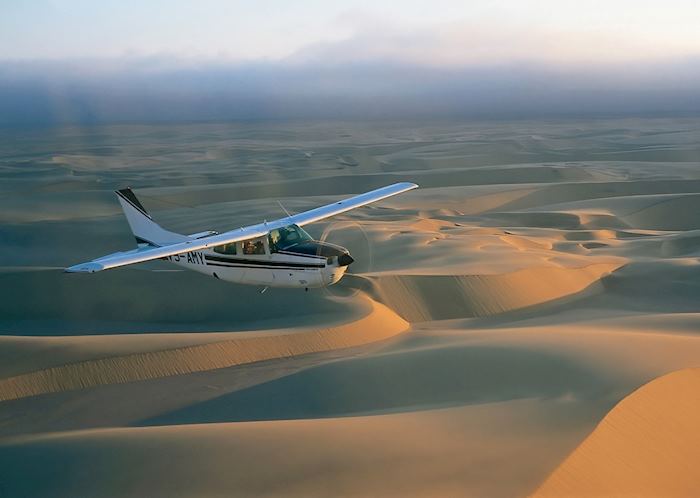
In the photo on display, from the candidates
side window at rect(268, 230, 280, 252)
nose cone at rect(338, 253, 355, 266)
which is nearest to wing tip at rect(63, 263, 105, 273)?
side window at rect(268, 230, 280, 252)

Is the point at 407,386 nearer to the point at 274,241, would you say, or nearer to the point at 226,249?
the point at 274,241

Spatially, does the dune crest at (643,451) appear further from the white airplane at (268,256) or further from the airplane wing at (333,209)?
the airplane wing at (333,209)

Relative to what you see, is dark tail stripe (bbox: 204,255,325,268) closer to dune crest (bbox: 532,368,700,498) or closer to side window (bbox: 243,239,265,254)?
side window (bbox: 243,239,265,254)

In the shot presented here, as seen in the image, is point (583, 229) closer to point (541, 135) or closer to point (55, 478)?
point (55, 478)

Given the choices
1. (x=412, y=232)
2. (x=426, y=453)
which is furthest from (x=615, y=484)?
(x=412, y=232)

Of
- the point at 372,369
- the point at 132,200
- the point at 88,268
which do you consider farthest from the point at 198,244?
the point at 372,369

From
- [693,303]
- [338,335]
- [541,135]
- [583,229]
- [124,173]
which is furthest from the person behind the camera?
[541,135]
